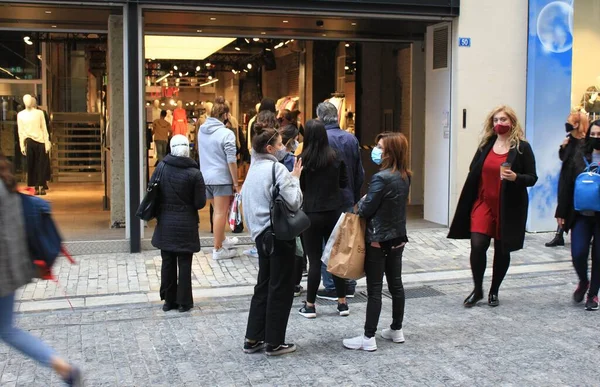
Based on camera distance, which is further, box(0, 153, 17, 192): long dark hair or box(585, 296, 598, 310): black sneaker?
box(585, 296, 598, 310): black sneaker

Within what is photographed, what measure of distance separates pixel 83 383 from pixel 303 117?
36.3ft

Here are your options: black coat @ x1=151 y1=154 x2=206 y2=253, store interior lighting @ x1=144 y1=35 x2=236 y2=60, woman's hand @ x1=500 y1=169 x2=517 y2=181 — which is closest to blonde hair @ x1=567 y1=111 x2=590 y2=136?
woman's hand @ x1=500 y1=169 x2=517 y2=181

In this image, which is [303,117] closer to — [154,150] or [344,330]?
[154,150]

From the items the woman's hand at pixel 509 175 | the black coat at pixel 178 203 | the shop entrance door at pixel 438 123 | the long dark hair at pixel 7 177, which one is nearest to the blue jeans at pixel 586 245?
the woman's hand at pixel 509 175

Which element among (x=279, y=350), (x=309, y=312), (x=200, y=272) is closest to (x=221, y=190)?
(x=200, y=272)

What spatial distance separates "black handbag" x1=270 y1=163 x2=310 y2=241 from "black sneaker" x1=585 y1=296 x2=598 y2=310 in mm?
3270

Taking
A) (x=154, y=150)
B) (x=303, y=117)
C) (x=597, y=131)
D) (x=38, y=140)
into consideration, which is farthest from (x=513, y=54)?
(x=38, y=140)

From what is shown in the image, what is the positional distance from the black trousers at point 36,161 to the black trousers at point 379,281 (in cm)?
1050

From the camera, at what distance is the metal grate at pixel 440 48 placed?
1117 cm

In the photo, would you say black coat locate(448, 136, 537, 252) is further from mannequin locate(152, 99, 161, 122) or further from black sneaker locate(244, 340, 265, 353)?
mannequin locate(152, 99, 161, 122)

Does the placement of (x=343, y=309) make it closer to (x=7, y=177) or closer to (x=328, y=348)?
(x=328, y=348)

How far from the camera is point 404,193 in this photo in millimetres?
5977

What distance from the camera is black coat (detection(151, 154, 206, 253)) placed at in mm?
7020

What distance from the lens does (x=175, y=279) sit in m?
7.25
